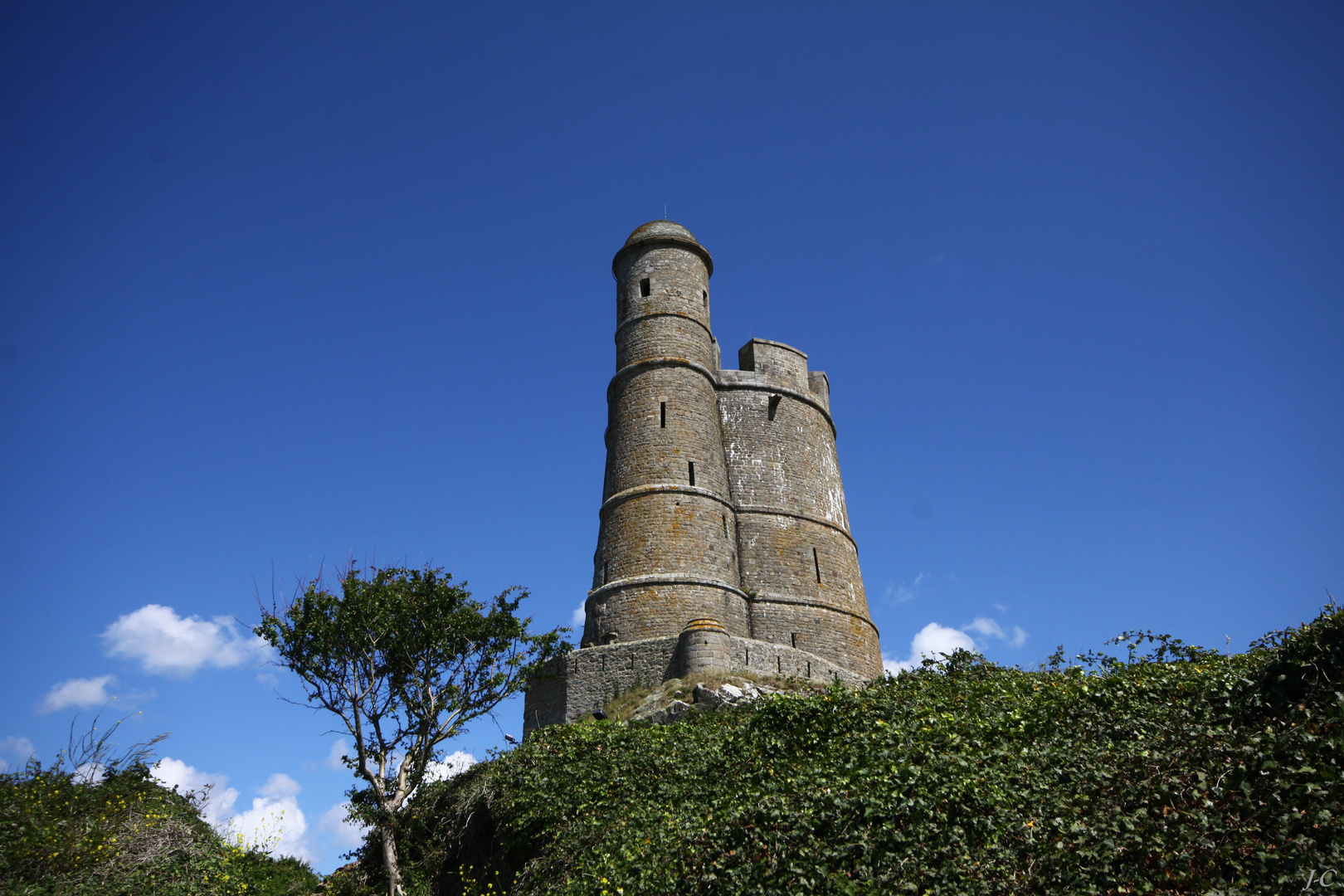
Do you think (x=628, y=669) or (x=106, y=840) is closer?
(x=106, y=840)

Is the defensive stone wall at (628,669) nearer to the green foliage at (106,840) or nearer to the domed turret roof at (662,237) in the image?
the green foliage at (106,840)

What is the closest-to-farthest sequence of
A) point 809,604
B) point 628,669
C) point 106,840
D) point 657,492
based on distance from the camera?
point 106,840
point 628,669
point 657,492
point 809,604

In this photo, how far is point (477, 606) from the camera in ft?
59.5

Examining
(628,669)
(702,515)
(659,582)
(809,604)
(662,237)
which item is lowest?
(628,669)

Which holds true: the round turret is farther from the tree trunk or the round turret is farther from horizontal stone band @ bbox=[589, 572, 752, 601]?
the tree trunk

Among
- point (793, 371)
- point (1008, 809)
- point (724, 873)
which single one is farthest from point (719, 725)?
point (793, 371)

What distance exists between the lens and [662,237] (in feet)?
87.2

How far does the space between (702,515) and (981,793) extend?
48.2ft

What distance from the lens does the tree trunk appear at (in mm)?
14453

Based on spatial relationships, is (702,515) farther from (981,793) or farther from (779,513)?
(981,793)

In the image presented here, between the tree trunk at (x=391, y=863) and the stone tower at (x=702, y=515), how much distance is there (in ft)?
16.9

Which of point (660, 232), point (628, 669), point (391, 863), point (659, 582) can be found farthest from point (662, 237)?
point (391, 863)

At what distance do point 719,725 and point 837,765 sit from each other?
472 cm

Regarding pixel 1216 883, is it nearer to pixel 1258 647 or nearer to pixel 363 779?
pixel 1258 647
